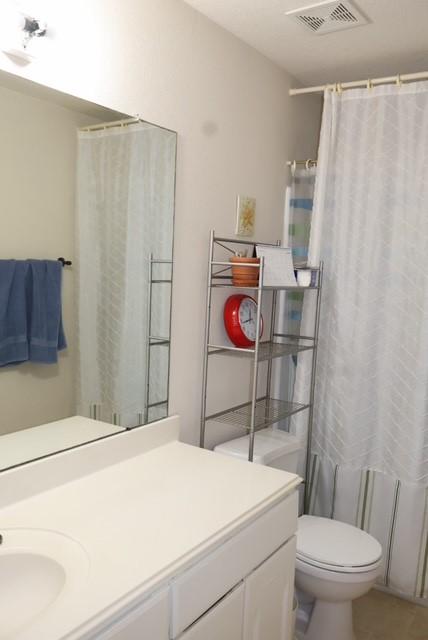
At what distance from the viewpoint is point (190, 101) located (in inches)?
77.2

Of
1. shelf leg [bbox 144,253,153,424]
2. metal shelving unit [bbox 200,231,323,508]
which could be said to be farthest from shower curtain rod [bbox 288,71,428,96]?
shelf leg [bbox 144,253,153,424]

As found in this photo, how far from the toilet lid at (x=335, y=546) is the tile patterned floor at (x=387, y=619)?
0.44 meters

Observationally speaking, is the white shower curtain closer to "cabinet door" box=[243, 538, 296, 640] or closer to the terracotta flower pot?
the terracotta flower pot

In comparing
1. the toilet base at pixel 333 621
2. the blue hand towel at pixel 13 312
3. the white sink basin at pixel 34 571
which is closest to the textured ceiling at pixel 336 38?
the blue hand towel at pixel 13 312

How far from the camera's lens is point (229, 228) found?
88.6 inches

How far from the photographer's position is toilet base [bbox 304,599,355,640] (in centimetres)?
204

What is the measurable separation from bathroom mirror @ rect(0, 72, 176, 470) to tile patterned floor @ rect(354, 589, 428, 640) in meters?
1.30

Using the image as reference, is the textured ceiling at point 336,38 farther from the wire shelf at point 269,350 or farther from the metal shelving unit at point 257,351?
the wire shelf at point 269,350

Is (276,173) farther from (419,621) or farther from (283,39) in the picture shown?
(419,621)

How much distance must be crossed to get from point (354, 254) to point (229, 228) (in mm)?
594

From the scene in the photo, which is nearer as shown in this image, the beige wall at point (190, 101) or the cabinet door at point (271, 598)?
the cabinet door at point (271, 598)

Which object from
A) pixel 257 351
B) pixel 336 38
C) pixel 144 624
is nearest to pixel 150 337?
pixel 257 351

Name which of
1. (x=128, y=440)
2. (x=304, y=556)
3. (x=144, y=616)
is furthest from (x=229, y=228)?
(x=144, y=616)

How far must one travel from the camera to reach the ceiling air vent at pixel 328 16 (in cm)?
187
